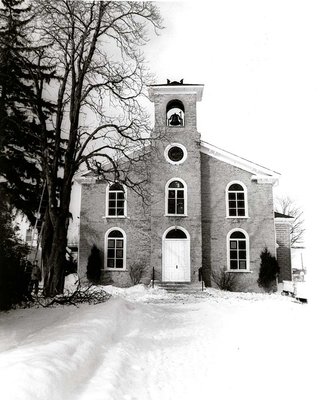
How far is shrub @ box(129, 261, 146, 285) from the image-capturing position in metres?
19.1

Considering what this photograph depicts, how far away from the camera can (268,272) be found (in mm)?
18859

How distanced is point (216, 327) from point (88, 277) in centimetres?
1157

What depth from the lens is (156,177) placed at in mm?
20000

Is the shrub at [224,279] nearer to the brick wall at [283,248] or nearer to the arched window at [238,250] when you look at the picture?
the arched window at [238,250]

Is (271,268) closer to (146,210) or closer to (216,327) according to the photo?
(146,210)

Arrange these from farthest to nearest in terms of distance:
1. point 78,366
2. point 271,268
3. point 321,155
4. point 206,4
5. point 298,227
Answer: point 298,227, point 271,268, point 206,4, point 321,155, point 78,366

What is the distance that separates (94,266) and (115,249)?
1.33 m

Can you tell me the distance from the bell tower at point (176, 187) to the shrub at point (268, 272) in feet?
9.94

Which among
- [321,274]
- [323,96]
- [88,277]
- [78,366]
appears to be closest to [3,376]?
[78,366]

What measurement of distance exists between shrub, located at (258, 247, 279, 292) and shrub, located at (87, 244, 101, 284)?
7.77 m

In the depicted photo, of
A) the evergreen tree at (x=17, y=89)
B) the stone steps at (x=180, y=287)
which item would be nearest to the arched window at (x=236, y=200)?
the stone steps at (x=180, y=287)

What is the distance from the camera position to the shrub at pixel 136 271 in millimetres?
19109

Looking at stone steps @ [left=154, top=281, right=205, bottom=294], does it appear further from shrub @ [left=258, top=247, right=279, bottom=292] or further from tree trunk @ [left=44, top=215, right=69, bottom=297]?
tree trunk @ [left=44, top=215, right=69, bottom=297]

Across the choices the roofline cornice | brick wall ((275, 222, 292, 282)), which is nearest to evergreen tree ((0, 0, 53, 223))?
the roofline cornice
